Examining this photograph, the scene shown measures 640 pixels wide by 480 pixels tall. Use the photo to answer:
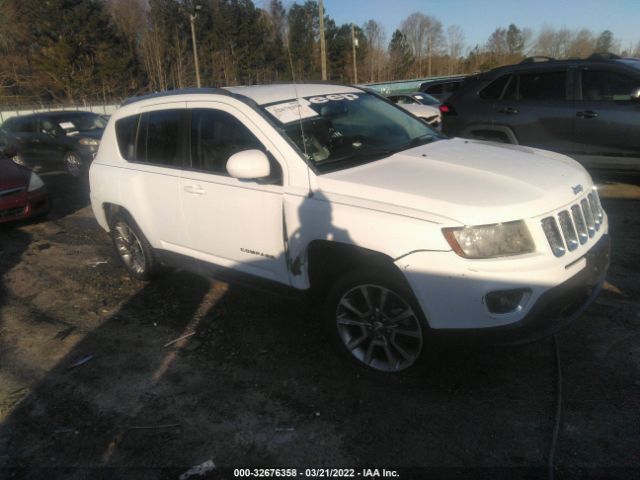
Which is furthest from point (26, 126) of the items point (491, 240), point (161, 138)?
point (491, 240)

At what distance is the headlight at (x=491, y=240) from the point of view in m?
2.62

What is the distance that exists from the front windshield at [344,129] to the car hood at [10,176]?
582 cm

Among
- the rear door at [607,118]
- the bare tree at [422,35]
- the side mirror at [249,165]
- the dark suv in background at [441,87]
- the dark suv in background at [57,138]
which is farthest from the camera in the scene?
the bare tree at [422,35]

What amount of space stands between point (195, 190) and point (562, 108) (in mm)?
5418

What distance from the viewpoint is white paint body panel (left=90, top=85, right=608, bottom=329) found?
8.65 ft

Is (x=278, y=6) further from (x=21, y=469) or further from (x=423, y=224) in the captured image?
(x=21, y=469)

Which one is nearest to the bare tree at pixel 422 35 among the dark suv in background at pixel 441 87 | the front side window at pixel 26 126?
the dark suv in background at pixel 441 87

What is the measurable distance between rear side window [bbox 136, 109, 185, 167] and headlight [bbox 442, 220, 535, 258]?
2.46 metres

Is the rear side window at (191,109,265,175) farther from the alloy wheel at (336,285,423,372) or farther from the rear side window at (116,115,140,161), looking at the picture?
the alloy wheel at (336,285,423,372)

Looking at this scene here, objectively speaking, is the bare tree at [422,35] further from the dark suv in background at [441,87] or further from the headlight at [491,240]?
the headlight at [491,240]

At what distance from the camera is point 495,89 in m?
7.31

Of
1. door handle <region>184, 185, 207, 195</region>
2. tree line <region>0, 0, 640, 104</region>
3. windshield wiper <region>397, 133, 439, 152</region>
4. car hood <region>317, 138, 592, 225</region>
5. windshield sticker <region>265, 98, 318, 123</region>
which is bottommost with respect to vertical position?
door handle <region>184, 185, 207, 195</region>

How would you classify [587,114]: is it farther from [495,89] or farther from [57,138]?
[57,138]

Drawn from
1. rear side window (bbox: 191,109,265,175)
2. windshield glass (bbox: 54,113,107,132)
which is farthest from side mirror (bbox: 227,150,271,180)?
windshield glass (bbox: 54,113,107,132)
